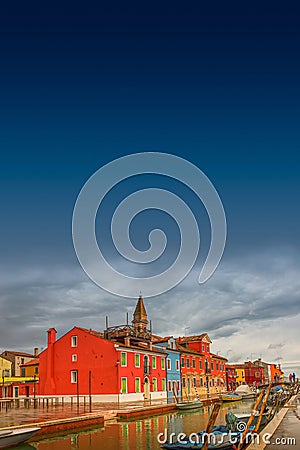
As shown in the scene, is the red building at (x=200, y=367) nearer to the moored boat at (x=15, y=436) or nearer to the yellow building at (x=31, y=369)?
the yellow building at (x=31, y=369)

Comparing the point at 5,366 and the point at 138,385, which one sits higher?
the point at 5,366

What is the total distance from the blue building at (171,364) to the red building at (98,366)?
5314mm

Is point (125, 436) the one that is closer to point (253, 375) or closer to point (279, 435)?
point (279, 435)

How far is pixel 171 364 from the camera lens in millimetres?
59906

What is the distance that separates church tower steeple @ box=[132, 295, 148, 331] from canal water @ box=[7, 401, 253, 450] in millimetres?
45152

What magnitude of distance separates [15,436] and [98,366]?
1013 inches

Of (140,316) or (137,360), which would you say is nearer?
(137,360)

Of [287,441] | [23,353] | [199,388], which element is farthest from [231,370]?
[287,441]

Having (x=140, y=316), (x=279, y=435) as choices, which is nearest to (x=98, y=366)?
(x=279, y=435)

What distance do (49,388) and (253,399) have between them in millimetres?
26954

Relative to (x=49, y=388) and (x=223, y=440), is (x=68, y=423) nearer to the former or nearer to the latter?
(x=223, y=440)

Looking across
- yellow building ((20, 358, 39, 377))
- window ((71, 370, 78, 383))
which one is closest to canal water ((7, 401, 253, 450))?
window ((71, 370, 78, 383))

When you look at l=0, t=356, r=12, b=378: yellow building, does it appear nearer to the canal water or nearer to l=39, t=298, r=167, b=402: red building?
l=39, t=298, r=167, b=402: red building

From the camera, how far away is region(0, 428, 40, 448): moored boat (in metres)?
21.1
